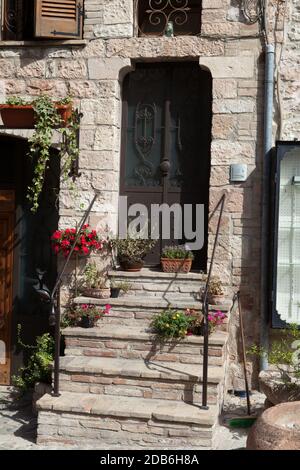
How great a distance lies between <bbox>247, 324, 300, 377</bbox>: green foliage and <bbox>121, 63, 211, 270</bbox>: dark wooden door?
1.15 metres

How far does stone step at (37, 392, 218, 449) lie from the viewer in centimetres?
505

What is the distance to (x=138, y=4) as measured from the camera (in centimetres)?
700

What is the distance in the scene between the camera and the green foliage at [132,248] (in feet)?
21.8

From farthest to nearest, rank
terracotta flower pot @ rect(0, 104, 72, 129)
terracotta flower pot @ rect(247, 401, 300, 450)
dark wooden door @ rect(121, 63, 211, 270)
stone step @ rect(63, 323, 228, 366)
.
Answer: dark wooden door @ rect(121, 63, 211, 270)
terracotta flower pot @ rect(0, 104, 72, 129)
stone step @ rect(63, 323, 228, 366)
terracotta flower pot @ rect(247, 401, 300, 450)

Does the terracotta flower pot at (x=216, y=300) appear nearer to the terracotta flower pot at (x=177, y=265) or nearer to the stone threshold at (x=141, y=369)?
the terracotta flower pot at (x=177, y=265)

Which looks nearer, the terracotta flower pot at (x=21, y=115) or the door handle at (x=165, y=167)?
the terracotta flower pot at (x=21, y=115)

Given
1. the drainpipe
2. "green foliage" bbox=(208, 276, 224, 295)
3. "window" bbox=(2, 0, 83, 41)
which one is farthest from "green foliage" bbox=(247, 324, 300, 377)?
"window" bbox=(2, 0, 83, 41)

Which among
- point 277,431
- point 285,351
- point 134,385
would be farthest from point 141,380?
point 277,431

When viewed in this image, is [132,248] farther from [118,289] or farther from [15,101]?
[15,101]

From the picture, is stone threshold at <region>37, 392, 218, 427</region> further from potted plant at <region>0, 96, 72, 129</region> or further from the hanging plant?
potted plant at <region>0, 96, 72, 129</region>

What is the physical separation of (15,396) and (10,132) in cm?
289

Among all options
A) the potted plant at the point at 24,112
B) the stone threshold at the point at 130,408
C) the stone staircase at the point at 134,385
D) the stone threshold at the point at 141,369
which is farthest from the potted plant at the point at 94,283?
the potted plant at the point at 24,112

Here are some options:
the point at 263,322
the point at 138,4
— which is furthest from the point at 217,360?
the point at 138,4

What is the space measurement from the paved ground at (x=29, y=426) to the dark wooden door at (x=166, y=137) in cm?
157
